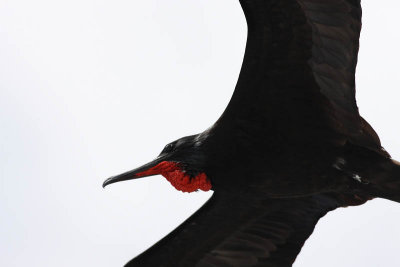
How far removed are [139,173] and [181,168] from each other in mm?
347

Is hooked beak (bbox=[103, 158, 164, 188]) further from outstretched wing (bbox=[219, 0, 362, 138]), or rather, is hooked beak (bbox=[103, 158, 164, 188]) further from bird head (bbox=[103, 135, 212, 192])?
outstretched wing (bbox=[219, 0, 362, 138])

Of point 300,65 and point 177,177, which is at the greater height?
point 300,65

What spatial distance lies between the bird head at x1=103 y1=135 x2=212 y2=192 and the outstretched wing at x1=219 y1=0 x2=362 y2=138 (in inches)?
14.5

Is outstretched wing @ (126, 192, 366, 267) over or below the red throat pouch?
below

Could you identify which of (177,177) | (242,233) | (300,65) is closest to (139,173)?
(177,177)

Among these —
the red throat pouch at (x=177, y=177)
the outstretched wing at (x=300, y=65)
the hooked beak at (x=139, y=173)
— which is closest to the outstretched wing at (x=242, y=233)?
the red throat pouch at (x=177, y=177)

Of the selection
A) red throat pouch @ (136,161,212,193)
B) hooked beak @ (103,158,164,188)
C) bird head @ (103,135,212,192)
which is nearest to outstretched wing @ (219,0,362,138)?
bird head @ (103,135,212,192)

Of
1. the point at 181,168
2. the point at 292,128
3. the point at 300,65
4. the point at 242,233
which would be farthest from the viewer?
the point at 242,233

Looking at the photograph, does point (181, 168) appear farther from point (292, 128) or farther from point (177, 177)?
point (292, 128)

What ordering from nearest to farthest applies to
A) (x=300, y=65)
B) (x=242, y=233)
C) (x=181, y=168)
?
1. (x=300, y=65)
2. (x=181, y=168)
3. (x=242, y=233)

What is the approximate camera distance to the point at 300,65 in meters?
7.78

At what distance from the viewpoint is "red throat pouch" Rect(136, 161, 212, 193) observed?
8.25 metres

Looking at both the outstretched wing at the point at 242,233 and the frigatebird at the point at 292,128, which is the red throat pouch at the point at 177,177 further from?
the outstretched wing at the point at 242,233

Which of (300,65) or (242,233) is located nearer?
(300,65)
